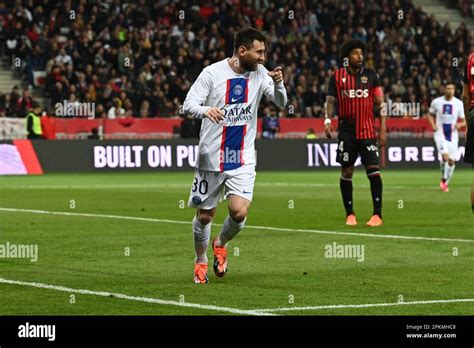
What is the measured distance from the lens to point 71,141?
3634 centimetres

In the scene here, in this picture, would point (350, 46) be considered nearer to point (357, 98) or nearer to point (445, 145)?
point (357, 98)

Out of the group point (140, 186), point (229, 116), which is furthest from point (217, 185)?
point (140, 186)

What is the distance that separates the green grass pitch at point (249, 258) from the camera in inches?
407

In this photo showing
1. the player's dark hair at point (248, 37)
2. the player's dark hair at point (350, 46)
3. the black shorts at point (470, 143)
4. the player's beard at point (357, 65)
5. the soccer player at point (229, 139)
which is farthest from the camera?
the player's beard at point (357, 65)

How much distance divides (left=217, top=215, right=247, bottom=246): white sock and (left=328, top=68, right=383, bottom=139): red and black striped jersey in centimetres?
648

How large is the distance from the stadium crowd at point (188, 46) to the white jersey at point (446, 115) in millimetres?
12379

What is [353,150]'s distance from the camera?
1834 centimetres

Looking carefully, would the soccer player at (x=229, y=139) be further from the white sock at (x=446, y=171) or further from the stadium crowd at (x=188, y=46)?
the stadium crowd at (x=188, y=46)

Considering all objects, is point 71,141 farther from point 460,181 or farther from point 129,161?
point 460,181

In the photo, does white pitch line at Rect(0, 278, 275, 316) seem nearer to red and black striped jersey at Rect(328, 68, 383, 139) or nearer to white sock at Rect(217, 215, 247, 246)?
white sock at Rect(217, 215, 247, 246)

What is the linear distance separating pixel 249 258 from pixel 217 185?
2.28m

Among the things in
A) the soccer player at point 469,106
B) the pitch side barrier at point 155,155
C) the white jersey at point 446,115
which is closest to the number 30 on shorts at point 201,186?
the soccer player at point 469,106

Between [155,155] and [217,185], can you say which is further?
[155,155]
